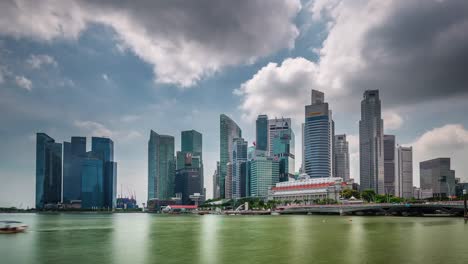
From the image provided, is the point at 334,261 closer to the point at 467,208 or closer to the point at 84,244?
the point at 84,244

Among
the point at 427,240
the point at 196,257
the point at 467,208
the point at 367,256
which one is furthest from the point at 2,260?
the point at 467,208

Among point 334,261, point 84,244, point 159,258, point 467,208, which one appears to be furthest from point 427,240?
point 467,208

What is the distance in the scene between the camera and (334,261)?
5678 cm

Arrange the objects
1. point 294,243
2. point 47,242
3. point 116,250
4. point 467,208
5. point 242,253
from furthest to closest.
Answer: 1. point 467,208
2. point 47,242
3. point 294,243
4. point 116,250
5. point 242,253

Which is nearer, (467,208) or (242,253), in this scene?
(242,253)

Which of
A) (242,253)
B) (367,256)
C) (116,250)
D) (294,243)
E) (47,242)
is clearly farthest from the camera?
(47,242)

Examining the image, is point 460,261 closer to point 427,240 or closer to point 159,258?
point 427,240

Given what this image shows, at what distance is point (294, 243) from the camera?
79.1 m

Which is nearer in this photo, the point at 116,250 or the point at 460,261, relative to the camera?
the point at 460,261

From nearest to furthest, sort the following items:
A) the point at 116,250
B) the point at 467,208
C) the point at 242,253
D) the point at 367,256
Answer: the point at 367,256 → the point at 242,253 → the point at 116,250 → the point at 467,208

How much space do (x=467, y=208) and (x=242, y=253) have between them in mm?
147384

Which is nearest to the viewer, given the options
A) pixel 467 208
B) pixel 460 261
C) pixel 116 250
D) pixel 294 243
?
pixel 460 261

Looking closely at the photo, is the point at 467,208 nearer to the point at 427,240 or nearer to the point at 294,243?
the point at 427,240

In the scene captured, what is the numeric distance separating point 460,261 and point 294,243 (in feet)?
97.6
